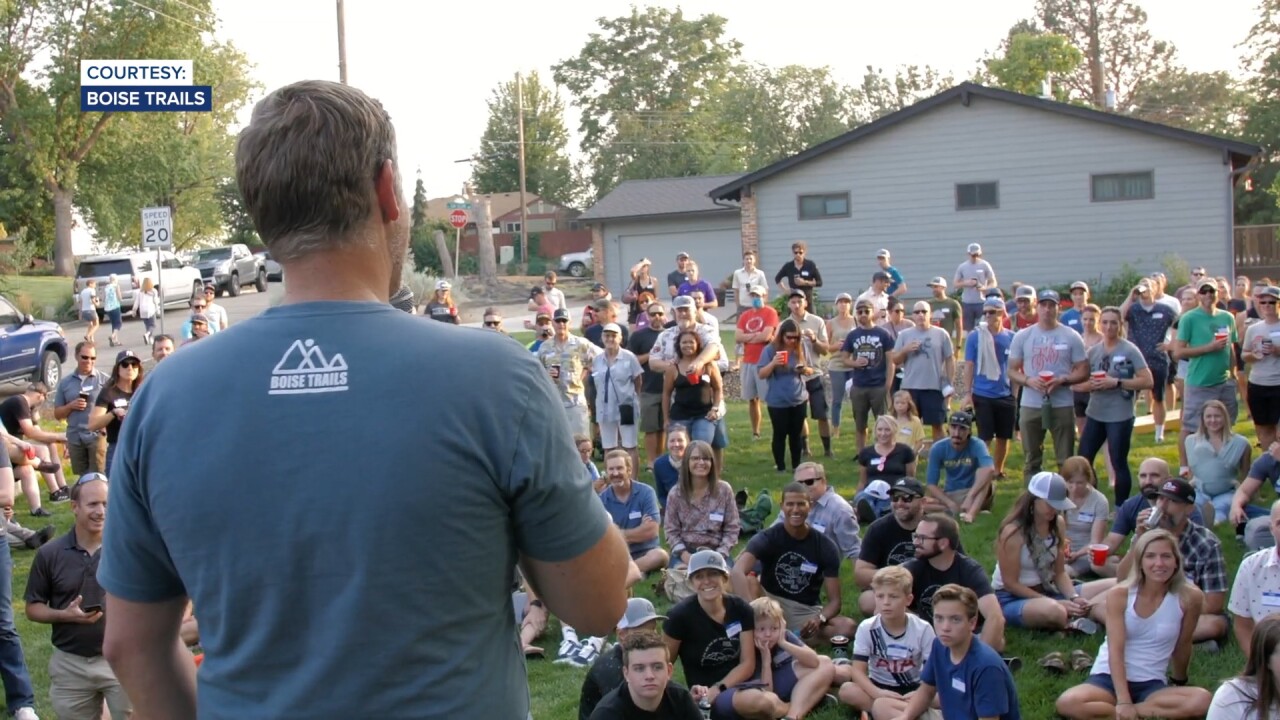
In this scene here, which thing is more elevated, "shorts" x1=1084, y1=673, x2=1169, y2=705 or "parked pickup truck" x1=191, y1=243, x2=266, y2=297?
"parked pickup truck" x1=191, y1=243, x2=266, y2=297

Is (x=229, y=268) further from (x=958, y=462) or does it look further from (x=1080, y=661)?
(x=1080, y=661)

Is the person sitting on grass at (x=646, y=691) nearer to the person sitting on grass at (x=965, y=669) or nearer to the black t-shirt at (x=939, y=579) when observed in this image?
the person sitting on grass at (x=965, y=669)

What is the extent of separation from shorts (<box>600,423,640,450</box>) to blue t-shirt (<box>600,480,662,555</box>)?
287cm

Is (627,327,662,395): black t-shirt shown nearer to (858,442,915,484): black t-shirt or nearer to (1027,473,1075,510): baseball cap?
(858,442,915,484): black t-shirt

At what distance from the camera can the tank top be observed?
7258 mm

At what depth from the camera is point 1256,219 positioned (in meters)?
40.1

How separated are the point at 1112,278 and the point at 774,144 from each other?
3795 cm

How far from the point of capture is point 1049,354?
38.8 ft

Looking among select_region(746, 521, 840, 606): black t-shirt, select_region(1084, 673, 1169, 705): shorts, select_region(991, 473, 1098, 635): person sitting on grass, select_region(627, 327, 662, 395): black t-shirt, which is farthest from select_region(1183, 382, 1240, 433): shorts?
select_region(627, 327, 662, 395): black t-shirt

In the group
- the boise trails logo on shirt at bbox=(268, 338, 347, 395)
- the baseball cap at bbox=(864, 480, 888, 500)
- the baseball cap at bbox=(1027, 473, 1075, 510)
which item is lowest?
the baseball cap at bbox=(864, 480, 888, 500)

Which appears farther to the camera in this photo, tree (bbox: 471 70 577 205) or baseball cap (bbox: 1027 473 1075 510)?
tree (bbox: 471 70 577 205)

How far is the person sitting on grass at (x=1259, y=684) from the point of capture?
5.68 m

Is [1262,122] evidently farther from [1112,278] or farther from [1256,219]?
[1112,278]

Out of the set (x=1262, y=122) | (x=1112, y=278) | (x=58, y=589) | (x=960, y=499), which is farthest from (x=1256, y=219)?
(x=58, y=589)
